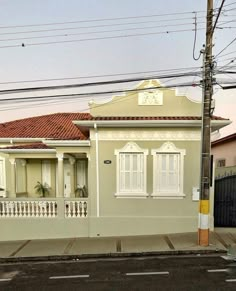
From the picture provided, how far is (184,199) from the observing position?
11133mm

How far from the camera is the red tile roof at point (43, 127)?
53.9 ft

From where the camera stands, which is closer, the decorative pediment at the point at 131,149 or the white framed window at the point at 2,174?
the decorative pediment at the point at 131,149

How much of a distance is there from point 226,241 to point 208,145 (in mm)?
3223

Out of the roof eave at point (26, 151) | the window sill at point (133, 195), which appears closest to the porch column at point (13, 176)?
the roof eave at point (26, 151)

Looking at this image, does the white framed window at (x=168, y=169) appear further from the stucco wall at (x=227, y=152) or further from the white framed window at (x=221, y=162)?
the white framed window at (x=221, y=162)

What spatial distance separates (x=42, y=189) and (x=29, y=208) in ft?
15.4

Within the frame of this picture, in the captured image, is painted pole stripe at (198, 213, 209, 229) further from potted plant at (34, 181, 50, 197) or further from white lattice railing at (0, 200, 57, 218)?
potted plant at (34, 181, 50, 197)

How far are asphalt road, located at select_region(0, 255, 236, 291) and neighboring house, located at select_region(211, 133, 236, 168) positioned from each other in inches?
461

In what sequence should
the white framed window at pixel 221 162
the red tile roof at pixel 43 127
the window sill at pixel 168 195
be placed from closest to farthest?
the window sill at pixel 168 195 → the red tile roof at pixel 43 127 → the white framed window at pixel 221 162

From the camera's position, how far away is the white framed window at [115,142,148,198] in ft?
36.7

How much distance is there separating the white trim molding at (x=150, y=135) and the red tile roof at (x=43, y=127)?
4.25 metres

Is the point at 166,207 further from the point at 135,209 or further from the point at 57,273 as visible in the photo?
the point at 57,273

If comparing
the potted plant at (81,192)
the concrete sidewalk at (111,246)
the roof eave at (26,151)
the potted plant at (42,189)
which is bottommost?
the concrete sidewalk at (111,246)

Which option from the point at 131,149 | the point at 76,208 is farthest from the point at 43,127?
the point at 131,149
